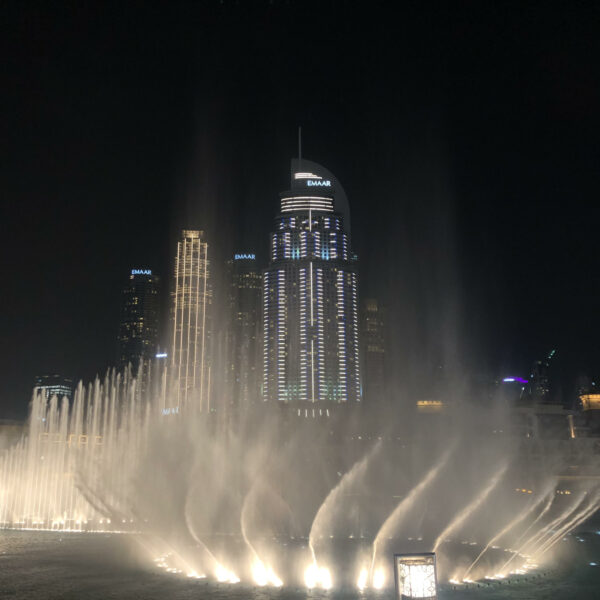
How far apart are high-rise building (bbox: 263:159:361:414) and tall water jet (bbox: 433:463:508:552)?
107 metres

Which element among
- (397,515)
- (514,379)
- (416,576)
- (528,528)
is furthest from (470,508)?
(514,379)

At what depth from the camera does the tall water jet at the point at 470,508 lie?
132 ft

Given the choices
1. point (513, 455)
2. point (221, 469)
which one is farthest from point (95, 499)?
point (513, 455)

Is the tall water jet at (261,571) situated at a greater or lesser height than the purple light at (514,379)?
lesser

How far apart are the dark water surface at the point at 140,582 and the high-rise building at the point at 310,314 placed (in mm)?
147813

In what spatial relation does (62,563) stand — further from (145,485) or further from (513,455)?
(513,455)

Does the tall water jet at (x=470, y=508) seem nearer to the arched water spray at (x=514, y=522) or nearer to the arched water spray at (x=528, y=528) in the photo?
the arched water spray at (x=514, y=522)

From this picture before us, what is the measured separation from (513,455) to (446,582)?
64.2 m

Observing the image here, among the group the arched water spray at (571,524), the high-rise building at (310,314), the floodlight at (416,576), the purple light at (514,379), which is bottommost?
the arched water spray at (571,524)

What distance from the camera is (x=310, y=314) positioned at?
611ft

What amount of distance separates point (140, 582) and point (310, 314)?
16208cm

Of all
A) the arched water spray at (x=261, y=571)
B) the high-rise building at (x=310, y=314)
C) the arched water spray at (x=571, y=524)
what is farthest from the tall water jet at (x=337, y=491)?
the high-rise building at (x=310, y=314)

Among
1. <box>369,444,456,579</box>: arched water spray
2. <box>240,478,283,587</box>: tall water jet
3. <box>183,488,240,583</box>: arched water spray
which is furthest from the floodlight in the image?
<box>183,488,240,583</box>: arched water spray

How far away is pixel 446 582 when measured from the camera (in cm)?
2467
